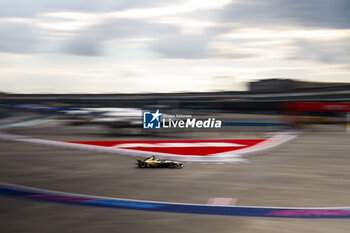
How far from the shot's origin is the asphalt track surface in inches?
177

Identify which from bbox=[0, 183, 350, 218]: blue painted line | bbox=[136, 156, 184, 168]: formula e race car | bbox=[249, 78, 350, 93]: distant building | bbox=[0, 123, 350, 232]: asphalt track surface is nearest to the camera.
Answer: bbox=[0, 123, 350, 232]: asphalt track surface

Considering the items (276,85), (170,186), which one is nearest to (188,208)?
(170,186)

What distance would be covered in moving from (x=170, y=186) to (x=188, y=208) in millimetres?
1466

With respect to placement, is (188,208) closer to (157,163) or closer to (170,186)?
(170,186)

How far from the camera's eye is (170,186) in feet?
22.0

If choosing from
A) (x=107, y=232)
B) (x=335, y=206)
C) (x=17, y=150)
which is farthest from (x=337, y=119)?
(x=107, y=232)

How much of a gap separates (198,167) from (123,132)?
945 centimetres

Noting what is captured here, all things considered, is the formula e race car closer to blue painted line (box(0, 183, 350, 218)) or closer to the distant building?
blue painted line (box(0, 183, 350, 218))

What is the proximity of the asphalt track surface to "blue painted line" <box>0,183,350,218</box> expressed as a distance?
0.74 feet

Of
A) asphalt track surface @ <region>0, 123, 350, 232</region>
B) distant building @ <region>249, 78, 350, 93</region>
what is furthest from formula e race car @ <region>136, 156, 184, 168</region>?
distant building @ <region>249, 78, 350, 93</region>

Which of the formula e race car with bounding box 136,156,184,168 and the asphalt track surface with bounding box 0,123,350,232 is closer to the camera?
the asphalt track surface with bounding box 0,123,350,232

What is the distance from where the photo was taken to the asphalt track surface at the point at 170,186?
14.8 feet

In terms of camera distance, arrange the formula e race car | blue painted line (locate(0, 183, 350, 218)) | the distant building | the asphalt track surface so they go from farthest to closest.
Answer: the distant building → the formula e race car → blue painted line (locate(0, 183, 350, 218)) → the asphalt track surface

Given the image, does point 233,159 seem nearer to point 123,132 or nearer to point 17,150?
point 17,150
